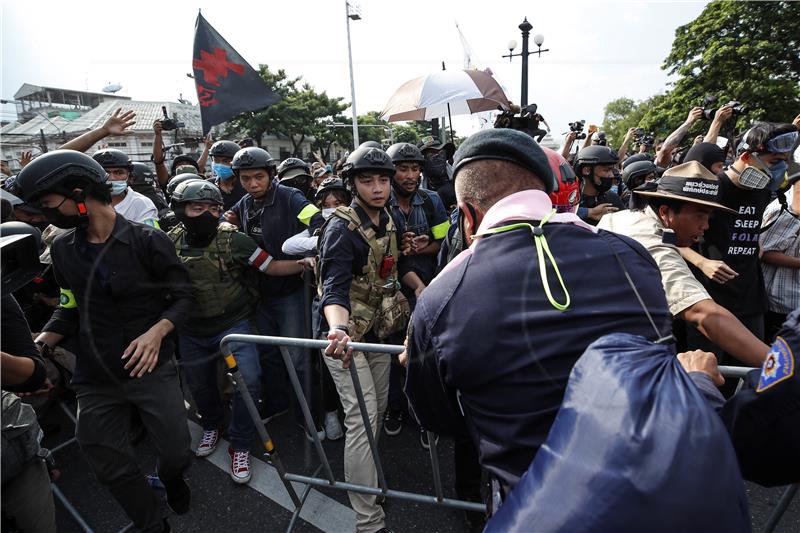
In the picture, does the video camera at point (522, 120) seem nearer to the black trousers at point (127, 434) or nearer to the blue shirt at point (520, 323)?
the blue shirt at point (520, 323)

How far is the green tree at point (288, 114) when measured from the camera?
127 ft

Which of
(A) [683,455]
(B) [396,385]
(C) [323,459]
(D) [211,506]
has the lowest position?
(D) [211,506]

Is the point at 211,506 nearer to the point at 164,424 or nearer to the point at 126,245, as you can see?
the point at 164,424

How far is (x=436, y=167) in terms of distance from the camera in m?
5.41

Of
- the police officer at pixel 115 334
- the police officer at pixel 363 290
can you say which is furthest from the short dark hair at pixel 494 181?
the police officer at pixel 115 334

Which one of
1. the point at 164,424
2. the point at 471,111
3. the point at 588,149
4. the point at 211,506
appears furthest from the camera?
the point at 471,111

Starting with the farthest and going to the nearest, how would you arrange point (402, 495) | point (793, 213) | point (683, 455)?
1. point (793, 213)
2. point (402, 495)
3. point (683, 455)

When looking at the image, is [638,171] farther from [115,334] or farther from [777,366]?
[115,334]

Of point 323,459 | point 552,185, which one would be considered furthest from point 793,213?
point 323,459

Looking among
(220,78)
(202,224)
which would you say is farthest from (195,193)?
(220,78)

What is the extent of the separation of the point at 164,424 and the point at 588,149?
497 centimetres

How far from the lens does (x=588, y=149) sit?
16.5 feet

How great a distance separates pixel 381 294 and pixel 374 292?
73 mm

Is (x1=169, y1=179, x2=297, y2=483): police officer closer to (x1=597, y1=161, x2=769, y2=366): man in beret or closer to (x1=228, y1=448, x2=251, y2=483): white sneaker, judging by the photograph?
(x1=228, y1=448, x2=251, y2=483): white sneaker
